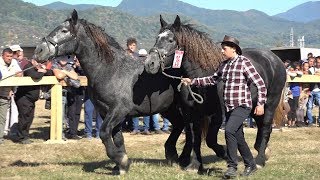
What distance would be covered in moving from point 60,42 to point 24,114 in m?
3.83

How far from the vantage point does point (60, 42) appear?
7.79 meters

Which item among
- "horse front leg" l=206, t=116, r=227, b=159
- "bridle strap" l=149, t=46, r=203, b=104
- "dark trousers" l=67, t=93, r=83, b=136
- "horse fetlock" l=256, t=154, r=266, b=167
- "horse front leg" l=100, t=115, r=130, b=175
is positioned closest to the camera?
"bridle strap" l=149, t=46, r=203, b=104

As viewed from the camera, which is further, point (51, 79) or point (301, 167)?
point (51, 79)

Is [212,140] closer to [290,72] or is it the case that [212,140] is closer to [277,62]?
[277,62]

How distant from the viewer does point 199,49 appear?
779 cm

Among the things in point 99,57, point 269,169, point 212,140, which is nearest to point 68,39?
point 99,57

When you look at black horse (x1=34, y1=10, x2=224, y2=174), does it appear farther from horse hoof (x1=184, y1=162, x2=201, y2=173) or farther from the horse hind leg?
the horse hind leg

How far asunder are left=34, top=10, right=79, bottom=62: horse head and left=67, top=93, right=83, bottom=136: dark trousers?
3.96 m

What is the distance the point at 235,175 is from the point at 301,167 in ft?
6.08

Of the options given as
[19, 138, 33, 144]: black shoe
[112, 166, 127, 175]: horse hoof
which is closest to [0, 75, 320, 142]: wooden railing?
[19, 138, 33, 144]: black shoe

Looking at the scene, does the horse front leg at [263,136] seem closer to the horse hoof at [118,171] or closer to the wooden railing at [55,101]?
the horse hoof at [118,171]

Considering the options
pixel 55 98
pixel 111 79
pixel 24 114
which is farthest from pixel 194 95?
pixel 24 114

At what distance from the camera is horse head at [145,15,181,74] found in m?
7.30

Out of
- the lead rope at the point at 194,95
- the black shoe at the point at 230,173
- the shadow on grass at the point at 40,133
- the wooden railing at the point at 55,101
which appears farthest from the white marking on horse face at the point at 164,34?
the shadow on grass at the point at 40,133
